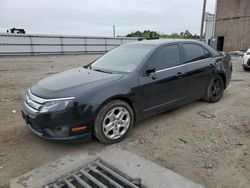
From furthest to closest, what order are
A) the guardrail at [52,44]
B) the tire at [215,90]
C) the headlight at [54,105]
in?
the guardrail at [52,44], the tire at [215,90], the headlight at [54,105]

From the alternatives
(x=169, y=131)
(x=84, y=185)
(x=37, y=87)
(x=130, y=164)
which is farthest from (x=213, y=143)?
(x=37, y=87)

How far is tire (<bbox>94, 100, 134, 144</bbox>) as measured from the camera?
317cm

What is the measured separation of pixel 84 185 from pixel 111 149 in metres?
0.82

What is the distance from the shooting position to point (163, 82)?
12.7ft

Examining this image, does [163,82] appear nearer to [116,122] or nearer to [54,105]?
[116,122]

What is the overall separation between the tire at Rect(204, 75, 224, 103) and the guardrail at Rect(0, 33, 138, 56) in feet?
62.6

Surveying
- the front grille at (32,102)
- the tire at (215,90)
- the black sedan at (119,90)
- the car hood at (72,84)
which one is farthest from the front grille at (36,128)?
the tire at (215,90)

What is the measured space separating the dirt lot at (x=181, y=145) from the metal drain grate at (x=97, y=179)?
1.52 ft

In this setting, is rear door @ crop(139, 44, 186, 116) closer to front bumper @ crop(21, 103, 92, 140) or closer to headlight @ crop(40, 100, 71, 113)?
front bumper @ crop(21, 103, 92, 140)

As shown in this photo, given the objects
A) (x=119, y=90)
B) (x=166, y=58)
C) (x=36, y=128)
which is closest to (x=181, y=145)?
(x=119, y=90)

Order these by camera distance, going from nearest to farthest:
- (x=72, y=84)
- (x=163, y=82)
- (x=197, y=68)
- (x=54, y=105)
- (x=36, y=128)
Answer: (x=54, y=105) < (x=36, y=128) < (x=72, y=84) < (x=163, y=82) < (x=197, y=68)

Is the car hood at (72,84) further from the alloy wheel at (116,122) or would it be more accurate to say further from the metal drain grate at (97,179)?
the metal drain grate at (97,179)

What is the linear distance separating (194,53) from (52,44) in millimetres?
19671

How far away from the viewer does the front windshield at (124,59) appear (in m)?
3.79
